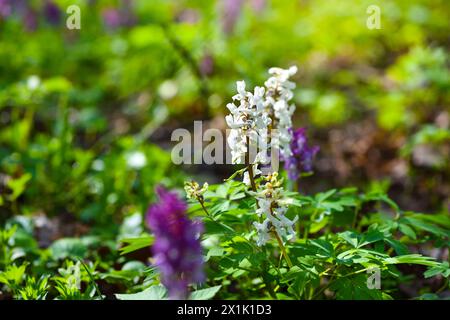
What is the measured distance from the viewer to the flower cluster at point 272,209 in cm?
192

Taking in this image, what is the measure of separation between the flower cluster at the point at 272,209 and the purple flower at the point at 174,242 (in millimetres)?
303

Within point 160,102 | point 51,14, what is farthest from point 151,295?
point 51,14

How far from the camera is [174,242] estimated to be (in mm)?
1688

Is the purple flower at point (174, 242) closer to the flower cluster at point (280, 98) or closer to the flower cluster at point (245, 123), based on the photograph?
the flower cluster at point (245, 123)

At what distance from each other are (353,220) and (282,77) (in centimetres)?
82

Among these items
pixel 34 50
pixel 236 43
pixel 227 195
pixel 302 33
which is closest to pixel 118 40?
pixel 34 50

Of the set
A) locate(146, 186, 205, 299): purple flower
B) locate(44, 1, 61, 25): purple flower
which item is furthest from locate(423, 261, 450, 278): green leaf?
locate(44, 1, 61, 25): purple flower

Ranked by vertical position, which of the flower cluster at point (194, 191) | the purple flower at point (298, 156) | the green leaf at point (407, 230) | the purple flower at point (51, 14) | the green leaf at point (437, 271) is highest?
the purple flower at point (51, 14)

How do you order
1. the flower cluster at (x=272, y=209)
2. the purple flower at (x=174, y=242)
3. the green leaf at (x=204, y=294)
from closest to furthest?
the purple flower at (x=174, y=242)
the green leaf at (x=204, y=294)
the flower cluster at (x=272, y=209)

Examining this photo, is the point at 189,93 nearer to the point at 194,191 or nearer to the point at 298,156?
the point at 298,156

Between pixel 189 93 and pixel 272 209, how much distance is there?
3.30 metres

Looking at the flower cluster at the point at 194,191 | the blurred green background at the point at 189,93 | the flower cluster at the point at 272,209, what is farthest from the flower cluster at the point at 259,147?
the blurred green background at the point at 189,93

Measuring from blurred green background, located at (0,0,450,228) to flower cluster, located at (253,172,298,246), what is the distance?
1443 millimetres
